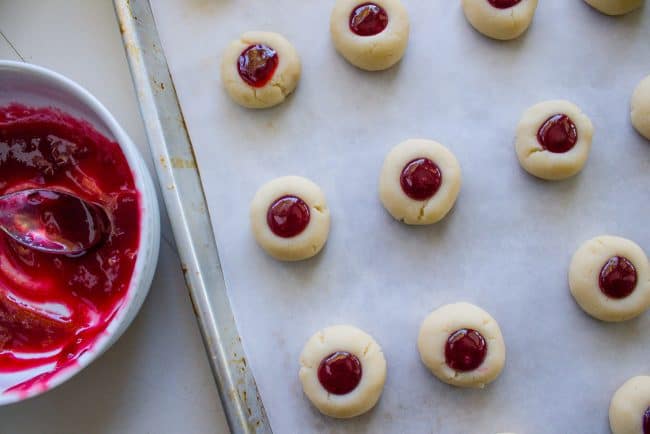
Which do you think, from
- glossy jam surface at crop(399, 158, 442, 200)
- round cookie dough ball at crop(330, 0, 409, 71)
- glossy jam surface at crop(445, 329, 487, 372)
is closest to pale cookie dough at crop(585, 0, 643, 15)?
round cookie dough ball at crop(330, 0, 409, 71)

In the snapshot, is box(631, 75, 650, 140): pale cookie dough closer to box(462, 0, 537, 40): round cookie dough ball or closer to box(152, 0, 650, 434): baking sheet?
box(152, 0, 650, 434): baking sheet

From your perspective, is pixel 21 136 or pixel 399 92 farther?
pixel 399 92

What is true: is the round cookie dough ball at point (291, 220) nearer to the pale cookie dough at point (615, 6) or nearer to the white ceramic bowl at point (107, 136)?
the white ceramic bowl at point (107, 136)

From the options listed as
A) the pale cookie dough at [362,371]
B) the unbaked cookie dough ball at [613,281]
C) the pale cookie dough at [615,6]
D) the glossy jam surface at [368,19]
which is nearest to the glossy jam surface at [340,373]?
the pale cookie dough at [362,371]

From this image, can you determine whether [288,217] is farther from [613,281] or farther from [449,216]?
[613,281]

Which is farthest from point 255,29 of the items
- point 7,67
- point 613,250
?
point 613,250

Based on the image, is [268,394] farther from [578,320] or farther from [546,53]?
[546,53]
